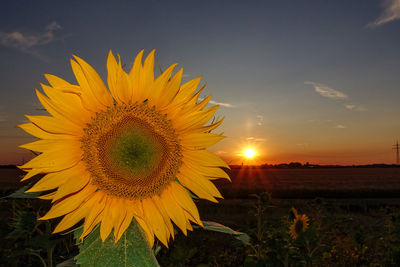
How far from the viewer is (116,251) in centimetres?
128

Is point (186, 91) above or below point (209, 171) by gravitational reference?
above

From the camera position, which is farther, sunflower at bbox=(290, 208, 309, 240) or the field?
sunflower at bbox=(290, 208, 309, 240)

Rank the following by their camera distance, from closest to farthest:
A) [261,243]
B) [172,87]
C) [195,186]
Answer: [172,87] < [195,186] < [261,243]

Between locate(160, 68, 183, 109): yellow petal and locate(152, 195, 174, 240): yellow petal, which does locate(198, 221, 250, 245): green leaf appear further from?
locate(160, 68, 183, 109): yellow petal

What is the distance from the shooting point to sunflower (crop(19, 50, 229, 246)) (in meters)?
1.31

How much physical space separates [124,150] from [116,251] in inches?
15.9

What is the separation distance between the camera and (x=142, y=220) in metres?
1.41

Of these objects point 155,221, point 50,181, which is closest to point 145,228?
point 155,221

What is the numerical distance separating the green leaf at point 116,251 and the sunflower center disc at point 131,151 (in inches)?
7.0

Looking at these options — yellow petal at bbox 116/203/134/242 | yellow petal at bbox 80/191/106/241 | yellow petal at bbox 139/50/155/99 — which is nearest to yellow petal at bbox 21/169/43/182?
yellow petal at bbox 80/191/106/241

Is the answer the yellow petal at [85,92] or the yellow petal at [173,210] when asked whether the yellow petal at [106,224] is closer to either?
the yellow petal at [173,210]

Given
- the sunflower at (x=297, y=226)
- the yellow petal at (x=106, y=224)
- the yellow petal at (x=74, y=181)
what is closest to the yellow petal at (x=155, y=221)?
the yellow petal at (x=106, y=224)

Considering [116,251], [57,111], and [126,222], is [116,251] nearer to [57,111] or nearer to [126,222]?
[126,222]

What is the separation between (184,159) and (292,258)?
4320 mm
